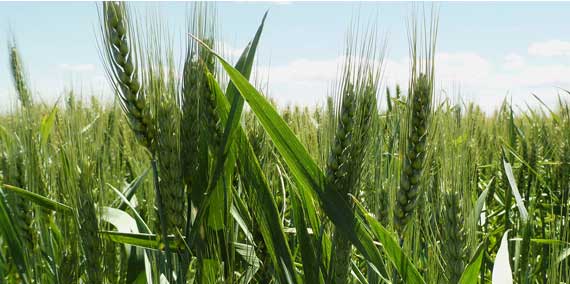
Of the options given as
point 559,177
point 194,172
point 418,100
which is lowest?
point 559,177

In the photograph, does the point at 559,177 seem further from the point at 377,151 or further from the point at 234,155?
the point at 234,155

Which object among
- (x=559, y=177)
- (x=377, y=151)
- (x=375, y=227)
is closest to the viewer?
(x=375, y=227)

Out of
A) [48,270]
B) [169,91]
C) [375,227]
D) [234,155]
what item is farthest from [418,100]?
[48,270]

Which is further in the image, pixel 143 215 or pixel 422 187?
pixel 143 215

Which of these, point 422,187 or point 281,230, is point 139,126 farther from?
point 422,187

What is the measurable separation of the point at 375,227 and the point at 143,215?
1164mm

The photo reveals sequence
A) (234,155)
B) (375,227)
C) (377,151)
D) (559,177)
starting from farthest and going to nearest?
(559,177) → (377,151) → (234,155) → (375,227)

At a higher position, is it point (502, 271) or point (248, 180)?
point (248, 180)

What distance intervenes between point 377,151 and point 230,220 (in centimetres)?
38

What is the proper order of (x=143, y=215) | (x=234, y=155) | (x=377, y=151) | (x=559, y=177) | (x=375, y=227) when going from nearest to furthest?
(x=375, y=227) → (x=234, y=155) → (x=377, y=151) → (x=143, y=215) → (x=559, y=177)

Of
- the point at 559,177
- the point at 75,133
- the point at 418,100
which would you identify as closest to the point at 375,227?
the point at 418,100

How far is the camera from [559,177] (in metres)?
2.17

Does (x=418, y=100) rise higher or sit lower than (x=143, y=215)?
higher

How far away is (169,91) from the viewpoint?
1116 mm
